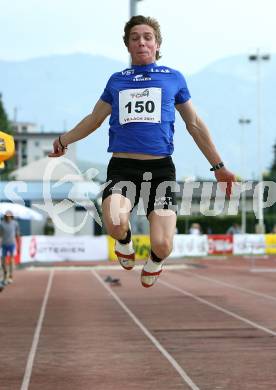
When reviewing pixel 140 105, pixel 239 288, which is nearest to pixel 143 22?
pixel 140 105

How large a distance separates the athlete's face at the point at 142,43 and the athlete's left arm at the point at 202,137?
47cm

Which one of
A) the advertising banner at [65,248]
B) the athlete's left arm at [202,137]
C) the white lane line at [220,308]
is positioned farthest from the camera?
the advertising banner at [65,248]

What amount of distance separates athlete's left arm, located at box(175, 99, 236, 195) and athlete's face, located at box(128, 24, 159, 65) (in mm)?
466

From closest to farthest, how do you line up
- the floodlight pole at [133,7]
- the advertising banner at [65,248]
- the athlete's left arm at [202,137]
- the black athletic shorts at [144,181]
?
1. the black athletic shorts at [144,181]
2. the athlete's left arm at [202,137]
3. the floodlight pole at [133,7]
4. the advertising banner at [65,248]

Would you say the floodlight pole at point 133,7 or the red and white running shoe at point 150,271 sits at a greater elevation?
the floodlight pole at point 133,7

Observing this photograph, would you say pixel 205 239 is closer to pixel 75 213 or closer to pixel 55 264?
pixel 55 264

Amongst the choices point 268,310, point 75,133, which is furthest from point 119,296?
point 75,133

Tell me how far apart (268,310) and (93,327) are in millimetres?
3880

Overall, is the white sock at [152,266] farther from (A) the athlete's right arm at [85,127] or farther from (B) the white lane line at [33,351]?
(B) the white lane line at [33,351]

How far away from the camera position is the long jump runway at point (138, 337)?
9586 mm

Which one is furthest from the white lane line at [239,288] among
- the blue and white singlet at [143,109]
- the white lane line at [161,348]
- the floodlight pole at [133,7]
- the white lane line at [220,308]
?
the blue and white singlet at [143,109]

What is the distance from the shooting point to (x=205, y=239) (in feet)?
146

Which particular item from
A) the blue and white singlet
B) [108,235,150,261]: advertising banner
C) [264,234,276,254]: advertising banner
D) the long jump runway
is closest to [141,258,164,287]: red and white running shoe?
the blue and white singlet

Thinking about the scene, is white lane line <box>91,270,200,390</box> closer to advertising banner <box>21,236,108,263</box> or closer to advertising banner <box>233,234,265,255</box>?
advertising banner <box>21,236,108,263</box>
